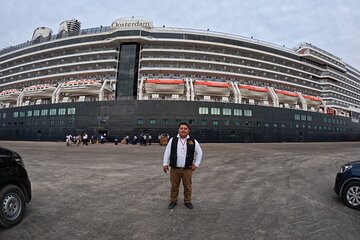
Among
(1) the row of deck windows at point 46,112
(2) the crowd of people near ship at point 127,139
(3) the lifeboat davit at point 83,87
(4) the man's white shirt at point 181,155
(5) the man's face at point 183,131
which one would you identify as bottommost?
(2) the crowd of people near ship at point 127,139

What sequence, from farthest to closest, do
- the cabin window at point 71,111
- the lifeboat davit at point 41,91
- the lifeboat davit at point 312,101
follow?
the lifeboat davit at point 312,101, the lifeboat davit at point 41,91, the cabin window at point 71,111

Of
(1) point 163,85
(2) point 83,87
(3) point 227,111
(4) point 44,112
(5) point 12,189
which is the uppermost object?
(1) point 163,85

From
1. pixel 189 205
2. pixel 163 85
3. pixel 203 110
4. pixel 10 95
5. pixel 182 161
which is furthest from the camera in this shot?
pixel 10 95

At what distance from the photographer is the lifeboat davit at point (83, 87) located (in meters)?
28.6

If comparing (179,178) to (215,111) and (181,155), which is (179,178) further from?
(215,111)

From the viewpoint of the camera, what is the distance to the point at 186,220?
328cm

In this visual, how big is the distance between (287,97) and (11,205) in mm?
35951

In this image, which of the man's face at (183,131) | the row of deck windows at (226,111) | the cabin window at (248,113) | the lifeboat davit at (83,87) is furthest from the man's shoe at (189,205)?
the lifeboat davit at (83,87)

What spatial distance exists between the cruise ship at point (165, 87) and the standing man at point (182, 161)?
70.1 ft

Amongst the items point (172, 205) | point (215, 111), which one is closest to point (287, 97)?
point (215, 111)

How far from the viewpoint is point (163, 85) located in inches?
1057

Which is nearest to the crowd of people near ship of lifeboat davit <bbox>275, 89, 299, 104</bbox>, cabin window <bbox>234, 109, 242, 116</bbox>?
cabin window <bbox>234, 109, 242, 116</bbox>

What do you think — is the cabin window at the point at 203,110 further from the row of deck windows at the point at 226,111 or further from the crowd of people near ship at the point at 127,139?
the crowd of people near ship at the point at 127,139

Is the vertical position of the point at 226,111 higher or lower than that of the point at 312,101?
lower
